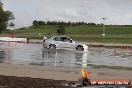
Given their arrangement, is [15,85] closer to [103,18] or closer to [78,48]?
[78,48]

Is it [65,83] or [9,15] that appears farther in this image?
[9,15]

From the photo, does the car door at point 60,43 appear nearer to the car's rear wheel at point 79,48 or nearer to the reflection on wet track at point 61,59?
the car's rear wheel at point 79,48

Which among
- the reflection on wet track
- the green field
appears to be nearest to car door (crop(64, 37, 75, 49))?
the reflection on wet track

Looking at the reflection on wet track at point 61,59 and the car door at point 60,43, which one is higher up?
the car door at point 60,43

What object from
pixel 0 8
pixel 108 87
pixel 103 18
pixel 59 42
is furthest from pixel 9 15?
pixel 108 87

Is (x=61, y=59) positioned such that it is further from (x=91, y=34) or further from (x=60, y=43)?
(x=91, y=34)

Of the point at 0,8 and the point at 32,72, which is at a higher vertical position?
the point at 0,8

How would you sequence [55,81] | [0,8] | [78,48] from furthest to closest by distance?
[0,8], [78,48], [55,81]

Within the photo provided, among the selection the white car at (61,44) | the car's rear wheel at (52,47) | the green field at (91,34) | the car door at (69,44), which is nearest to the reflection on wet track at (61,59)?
the car's rear wheel at (52,47)

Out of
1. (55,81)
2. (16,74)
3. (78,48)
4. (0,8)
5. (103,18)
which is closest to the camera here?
(55,81)

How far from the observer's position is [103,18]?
106 m

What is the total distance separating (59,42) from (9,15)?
46.8 m

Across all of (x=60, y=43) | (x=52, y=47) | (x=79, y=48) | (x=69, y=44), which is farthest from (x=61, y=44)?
(x=79, y=48)

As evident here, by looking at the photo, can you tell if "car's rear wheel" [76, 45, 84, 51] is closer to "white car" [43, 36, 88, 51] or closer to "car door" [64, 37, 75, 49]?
"white car" [43, 36, 88, 51]
